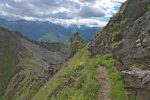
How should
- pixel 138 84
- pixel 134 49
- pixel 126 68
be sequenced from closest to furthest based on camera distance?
1. pixel 138 84
2. pixel 126 68
3. pixel 134 49

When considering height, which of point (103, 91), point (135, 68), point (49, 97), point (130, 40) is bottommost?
point (49, 97)

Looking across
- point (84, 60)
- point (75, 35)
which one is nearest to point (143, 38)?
point (84, 60)

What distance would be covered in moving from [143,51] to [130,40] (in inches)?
195

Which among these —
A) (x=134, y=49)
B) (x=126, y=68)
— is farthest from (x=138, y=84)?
(x=134, y=49)

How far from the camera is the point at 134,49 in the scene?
42.4 meters

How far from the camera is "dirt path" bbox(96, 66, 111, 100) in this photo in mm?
38509

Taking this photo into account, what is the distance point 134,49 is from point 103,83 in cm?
562

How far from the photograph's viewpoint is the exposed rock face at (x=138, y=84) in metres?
35.6

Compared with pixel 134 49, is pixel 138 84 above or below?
below

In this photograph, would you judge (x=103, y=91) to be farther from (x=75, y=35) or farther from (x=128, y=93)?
(x=75, y=35)

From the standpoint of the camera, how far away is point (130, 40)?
4519 cm

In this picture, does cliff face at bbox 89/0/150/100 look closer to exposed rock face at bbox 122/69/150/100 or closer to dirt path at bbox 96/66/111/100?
exposed rock face at bbox 122/69/150/100

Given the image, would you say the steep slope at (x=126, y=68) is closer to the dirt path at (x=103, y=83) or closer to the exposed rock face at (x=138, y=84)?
the exposed rock face at (x=138, y=84)

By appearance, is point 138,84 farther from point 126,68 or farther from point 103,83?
point 103,83
